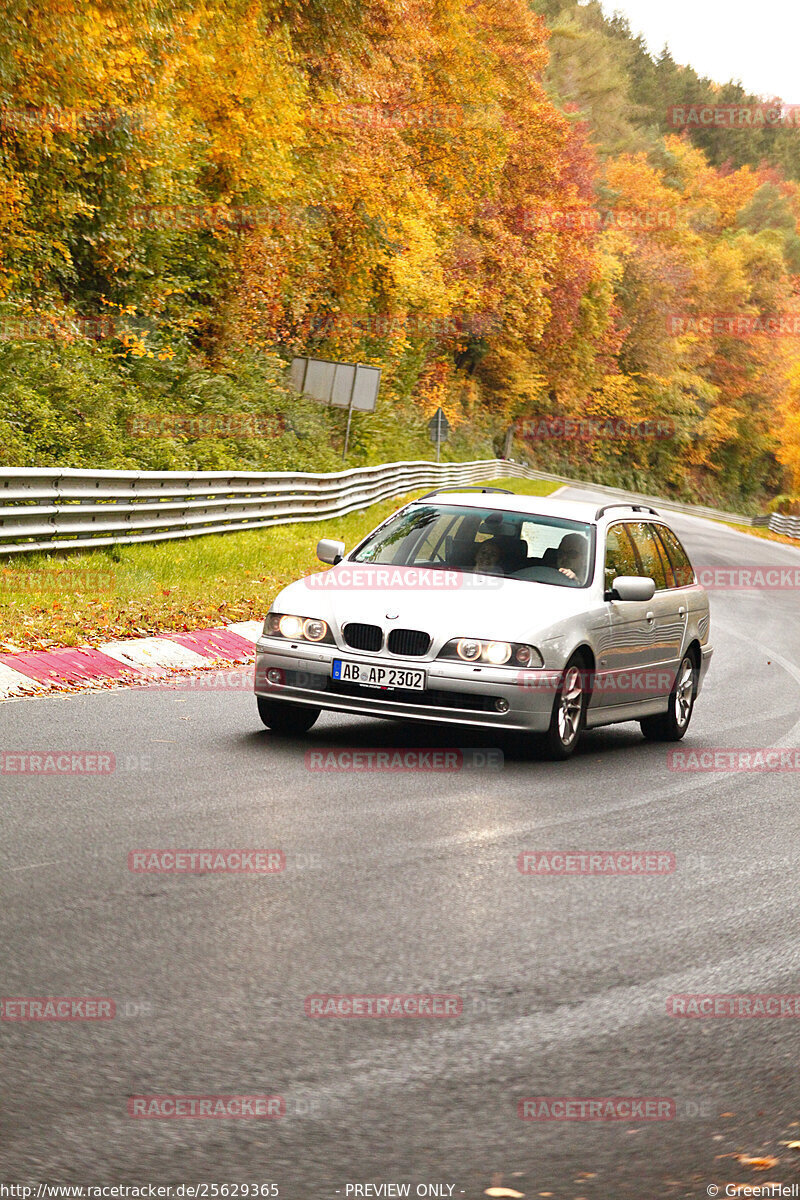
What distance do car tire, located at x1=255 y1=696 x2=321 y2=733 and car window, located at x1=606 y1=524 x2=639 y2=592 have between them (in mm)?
2277

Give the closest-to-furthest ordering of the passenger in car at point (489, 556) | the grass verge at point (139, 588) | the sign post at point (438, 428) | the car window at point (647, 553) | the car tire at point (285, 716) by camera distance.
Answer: the car tire at point (285, 716) < the passenger in car at point (489, 556) < the car window at point (647, 553) < the grass verge at point (139, 588) < the sign post at point (438, 428)

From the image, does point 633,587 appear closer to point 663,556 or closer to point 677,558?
point 663,556

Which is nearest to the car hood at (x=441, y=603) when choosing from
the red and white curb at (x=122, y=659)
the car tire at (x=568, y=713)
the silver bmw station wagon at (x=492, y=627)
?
the silver bmw station wagon at (x=492, y=627)

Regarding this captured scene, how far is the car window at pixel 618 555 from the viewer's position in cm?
1062

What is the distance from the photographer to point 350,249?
39062mm

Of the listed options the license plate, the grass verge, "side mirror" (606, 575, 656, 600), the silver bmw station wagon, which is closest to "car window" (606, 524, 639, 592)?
the silver bmw station wagon

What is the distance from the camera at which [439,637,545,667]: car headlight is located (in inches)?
361

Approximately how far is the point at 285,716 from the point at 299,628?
0.70 meters

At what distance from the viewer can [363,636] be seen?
9.35 metres

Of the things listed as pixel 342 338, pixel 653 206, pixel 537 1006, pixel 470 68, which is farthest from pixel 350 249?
pixel 653 206

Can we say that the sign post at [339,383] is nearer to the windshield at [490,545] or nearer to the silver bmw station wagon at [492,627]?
the silver bmw station wagon at [492,627]

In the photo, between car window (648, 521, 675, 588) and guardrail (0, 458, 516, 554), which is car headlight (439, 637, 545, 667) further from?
guardrail (0, 458, 516, 554)

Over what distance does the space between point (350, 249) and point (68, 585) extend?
25549mm

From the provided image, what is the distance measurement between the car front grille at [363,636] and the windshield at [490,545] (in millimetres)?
1123
